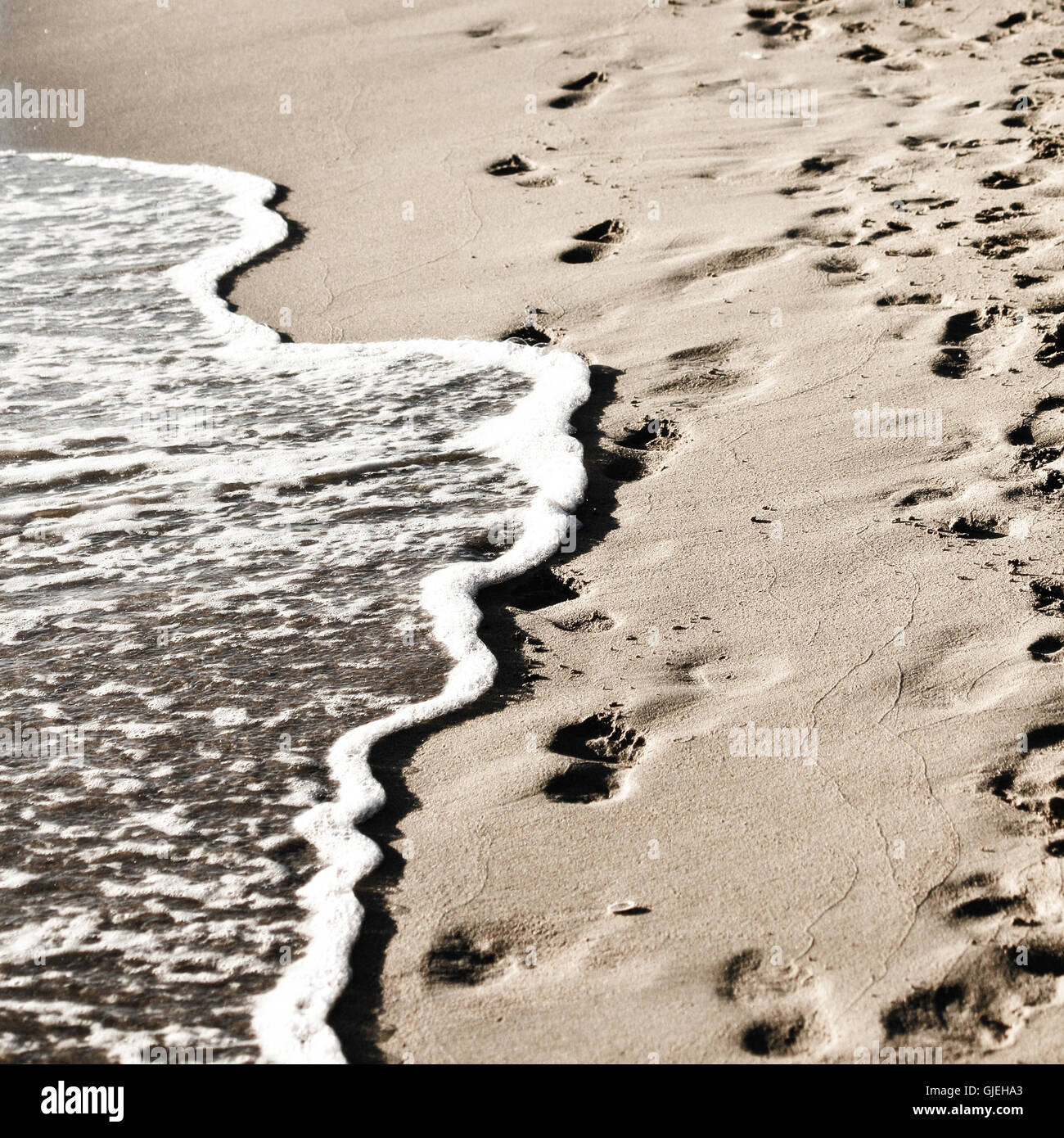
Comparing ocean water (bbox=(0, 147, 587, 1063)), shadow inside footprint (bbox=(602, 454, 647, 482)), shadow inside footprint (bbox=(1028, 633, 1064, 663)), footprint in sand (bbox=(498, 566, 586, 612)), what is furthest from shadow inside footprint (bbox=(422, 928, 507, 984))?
shadow inside footprint (bbox=(602, 454, 647, 482))

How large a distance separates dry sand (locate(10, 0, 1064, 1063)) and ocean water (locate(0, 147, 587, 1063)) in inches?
6.2

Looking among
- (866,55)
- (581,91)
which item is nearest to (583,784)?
(581,91)

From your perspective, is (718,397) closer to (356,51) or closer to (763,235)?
(763,235)

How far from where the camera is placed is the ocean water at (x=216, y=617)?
2.35m

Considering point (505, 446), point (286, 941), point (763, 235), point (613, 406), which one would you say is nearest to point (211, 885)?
point (286, 941)

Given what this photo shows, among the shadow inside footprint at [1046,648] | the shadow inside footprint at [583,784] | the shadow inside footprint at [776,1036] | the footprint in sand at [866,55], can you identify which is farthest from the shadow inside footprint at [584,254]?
the shadow inside footprint at [776,1036]

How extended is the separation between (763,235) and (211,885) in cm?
382

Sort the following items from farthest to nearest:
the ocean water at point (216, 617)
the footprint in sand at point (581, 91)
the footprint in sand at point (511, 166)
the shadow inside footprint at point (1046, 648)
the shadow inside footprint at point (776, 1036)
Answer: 1. the footprint in sand at point (581, 91)
2. the footprint in sand at point (511, 166)
3. the shadow inside footprint at point (1046, 648)
4. the ocean water at point (216, 617)
5. the shadow inside footprint at point (776, 1036)

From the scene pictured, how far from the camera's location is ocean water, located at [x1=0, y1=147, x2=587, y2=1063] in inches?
92.6

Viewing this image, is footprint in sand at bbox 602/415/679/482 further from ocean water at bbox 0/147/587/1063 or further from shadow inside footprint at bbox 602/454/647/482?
ocean water at bbox 0/147/587/1063

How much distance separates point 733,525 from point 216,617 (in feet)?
5.05

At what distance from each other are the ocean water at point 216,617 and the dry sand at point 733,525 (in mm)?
158

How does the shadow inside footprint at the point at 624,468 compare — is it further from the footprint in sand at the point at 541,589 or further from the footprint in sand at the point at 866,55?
the footprint in sand at the point at 866,55

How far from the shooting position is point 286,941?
2387 mm
